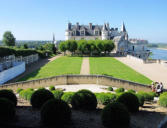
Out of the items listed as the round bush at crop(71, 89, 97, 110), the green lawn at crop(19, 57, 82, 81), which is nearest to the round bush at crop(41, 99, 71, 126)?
the round bush at crop(71, 89, 97, 110)

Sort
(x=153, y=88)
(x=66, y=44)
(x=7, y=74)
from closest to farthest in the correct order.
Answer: (x=153, y=88) → (x=7, y=74) → (x=66, y=44)

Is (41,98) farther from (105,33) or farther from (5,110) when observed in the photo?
(105,33)

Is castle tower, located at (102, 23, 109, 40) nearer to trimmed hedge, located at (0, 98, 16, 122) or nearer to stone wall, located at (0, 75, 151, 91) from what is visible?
stone wall, located at (0, 75, 151, 91)

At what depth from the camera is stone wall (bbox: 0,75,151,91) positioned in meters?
22.1

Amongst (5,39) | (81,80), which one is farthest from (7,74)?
(5,39)

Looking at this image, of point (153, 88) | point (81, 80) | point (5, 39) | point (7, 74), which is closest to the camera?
point (153, 88)

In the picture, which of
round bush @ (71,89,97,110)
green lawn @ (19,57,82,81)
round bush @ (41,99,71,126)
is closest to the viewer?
round bush @ (41,99,71,126)

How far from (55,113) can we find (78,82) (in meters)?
16.4

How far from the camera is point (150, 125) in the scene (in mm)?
9227

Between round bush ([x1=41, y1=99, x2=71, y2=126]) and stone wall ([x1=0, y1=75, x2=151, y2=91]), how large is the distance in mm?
14986

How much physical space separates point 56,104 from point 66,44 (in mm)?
61018

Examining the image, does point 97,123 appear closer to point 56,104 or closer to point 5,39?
point 56,104

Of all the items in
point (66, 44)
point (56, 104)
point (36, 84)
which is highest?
point (66, 44)

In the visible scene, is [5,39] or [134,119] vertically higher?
[5,39]
